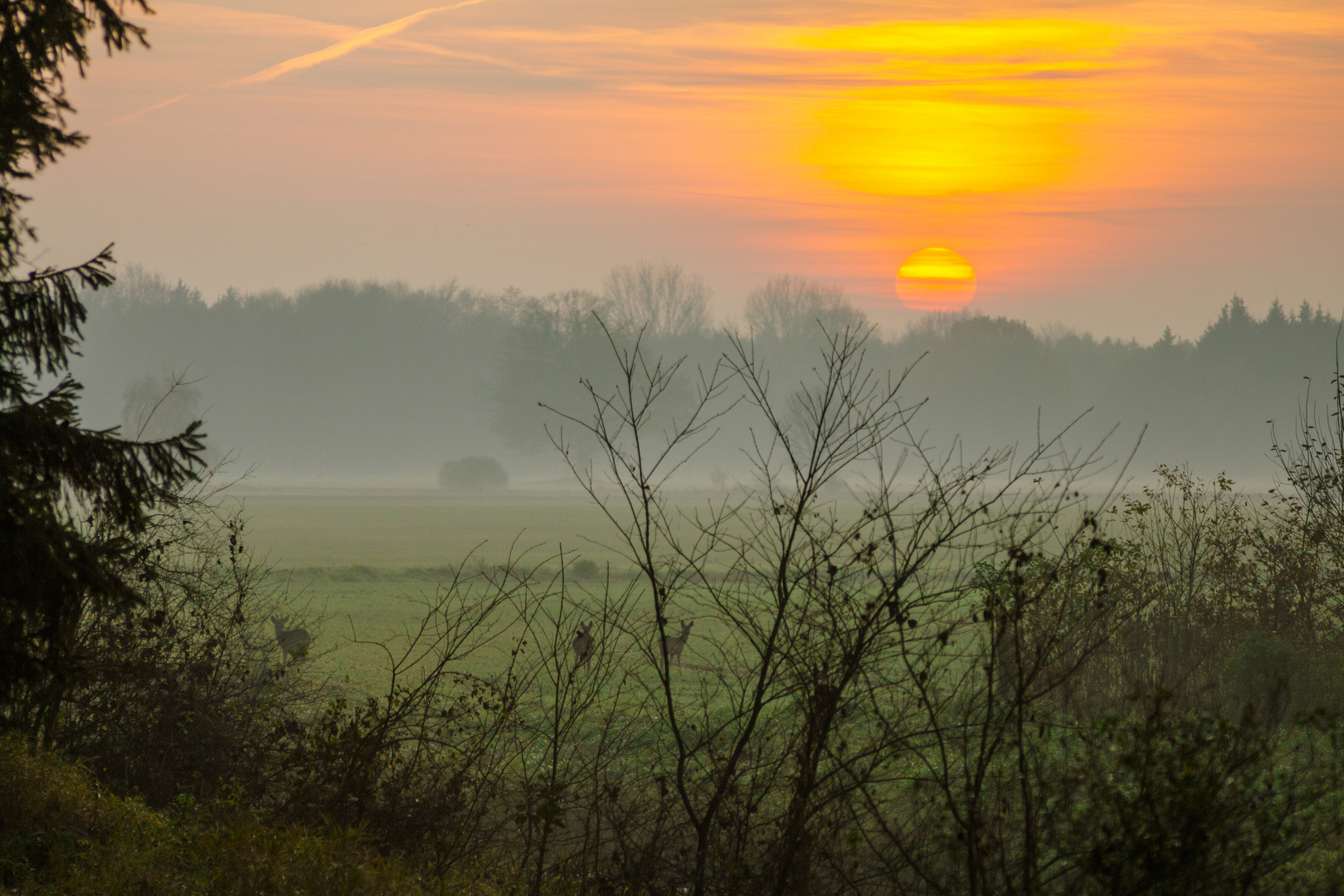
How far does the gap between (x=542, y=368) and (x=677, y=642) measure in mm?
65221

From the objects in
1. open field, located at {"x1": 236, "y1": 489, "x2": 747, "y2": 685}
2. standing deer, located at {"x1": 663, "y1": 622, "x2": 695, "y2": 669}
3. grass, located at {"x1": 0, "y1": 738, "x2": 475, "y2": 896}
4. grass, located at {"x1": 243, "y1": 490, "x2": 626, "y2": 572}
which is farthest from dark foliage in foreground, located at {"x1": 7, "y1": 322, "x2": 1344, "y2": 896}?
grass, located at {"x1": 243, "y1": 490, "x2": 626, "y2": 572}

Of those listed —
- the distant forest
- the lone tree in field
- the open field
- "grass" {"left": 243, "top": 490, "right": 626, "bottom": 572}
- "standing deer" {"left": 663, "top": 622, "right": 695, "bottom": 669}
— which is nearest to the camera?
the lone tree in field

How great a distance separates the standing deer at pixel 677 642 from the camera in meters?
7.80

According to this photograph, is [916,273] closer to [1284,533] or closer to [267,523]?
[267,523]

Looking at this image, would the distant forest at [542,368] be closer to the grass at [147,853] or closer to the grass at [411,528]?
the grass at [411,528]

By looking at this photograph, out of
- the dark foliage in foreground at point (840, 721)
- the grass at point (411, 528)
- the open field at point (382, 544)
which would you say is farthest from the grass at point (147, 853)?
the grass at point (411, 528)

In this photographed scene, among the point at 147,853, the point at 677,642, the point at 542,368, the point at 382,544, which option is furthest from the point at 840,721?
the point at 542,368

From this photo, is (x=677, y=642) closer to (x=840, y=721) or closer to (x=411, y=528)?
(x=840, y=721)

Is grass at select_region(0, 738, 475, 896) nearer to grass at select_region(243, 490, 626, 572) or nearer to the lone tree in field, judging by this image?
the lone tree in field

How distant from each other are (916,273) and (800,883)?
69.8 meters

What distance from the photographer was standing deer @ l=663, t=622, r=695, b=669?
7.80 m

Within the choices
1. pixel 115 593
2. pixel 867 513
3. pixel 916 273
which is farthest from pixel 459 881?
pixel 916 273

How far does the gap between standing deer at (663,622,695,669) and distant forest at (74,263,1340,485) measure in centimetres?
5929

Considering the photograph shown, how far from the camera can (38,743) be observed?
22.9ft
